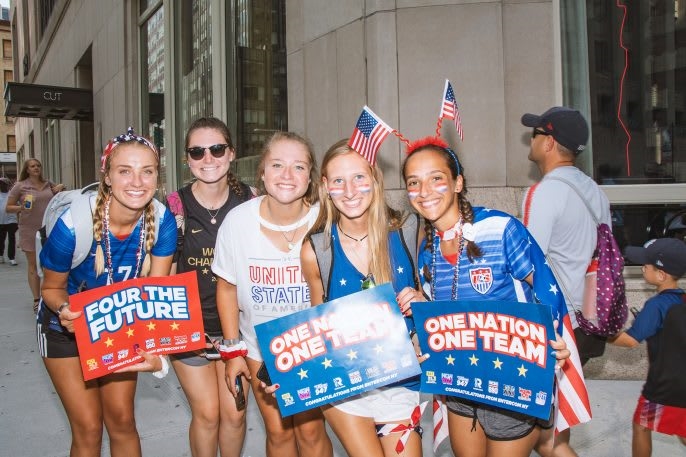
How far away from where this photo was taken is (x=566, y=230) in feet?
10.00

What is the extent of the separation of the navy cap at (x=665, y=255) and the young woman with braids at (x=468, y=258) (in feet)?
3.53

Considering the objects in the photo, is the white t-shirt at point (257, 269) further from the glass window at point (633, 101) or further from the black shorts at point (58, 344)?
the glass window at point (633, 101)

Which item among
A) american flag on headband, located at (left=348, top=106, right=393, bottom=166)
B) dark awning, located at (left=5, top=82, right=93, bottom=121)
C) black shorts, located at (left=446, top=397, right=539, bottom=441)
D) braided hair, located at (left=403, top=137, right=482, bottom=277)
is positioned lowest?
black shorts, located at (left=446, top=397, right=539, bottom=441)

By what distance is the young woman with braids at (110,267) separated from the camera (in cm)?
274

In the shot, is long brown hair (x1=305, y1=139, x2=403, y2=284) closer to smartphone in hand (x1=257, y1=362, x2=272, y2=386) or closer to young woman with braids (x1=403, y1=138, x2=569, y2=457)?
young woman with braids (x1=403, y1=138, x2=569, y2=457)

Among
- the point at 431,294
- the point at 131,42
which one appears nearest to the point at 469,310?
the point at 431,294

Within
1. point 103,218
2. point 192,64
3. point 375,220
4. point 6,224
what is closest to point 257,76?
point 192,64

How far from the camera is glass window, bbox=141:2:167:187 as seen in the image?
10711 millimetres

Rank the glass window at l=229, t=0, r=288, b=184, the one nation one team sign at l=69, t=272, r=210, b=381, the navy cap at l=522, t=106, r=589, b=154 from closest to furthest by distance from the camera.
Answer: the one nation one team sign at l=69, t=272, r=210, b=381
the navy cap at l=522, t=106, r=589, b=154
the glass window at l=229, t=0, r=288, b=184

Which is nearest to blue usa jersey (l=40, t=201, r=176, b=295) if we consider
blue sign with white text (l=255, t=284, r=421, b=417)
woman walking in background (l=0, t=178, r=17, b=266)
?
blue sign with white text (l=255, t=284, r=421, b=417)

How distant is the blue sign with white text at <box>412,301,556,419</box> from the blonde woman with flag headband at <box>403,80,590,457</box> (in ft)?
0.59

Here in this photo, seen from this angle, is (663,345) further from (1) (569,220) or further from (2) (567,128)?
(2) (567,128)

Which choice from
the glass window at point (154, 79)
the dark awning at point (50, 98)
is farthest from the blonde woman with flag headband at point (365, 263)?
the dark awning at point (50, 98)

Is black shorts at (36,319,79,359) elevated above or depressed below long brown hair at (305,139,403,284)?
below
